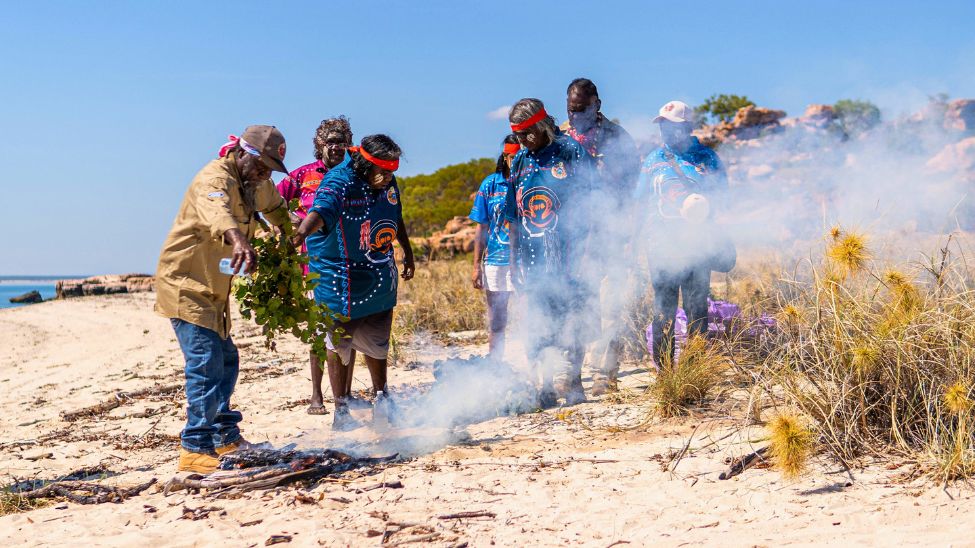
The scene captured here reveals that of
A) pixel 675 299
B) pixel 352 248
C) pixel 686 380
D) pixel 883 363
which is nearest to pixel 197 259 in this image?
pixel 352 248

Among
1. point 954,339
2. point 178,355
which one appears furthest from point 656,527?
point 178,355

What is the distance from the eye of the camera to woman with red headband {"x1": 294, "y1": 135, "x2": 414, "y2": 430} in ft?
13.6

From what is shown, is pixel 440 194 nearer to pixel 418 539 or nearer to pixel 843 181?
pixel 843 181

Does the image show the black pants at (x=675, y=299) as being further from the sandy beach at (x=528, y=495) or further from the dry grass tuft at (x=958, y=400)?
the dry grass tuft at (x=958, y=400)

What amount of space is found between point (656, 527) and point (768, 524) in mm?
419

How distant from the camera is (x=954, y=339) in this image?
323 centimetres

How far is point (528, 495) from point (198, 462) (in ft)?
5.79

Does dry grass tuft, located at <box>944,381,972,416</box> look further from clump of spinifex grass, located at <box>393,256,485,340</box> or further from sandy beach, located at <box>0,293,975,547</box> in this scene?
clump of spinifex grass, located at <box>393,256,485,340</box>

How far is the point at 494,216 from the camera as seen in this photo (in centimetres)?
509

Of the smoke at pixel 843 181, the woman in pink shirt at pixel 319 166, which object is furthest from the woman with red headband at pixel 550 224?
the woman in pink shirt at pixel 319 166

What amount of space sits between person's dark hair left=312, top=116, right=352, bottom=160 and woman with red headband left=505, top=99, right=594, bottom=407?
1.24 m

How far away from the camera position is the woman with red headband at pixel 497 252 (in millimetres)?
4941

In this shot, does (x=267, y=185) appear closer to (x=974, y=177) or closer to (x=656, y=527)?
(x=656, y=527)

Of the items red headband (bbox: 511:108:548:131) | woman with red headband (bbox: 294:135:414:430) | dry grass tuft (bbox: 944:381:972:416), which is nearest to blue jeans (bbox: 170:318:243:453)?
woman with red headband (bbox: 294:135:414:430)
